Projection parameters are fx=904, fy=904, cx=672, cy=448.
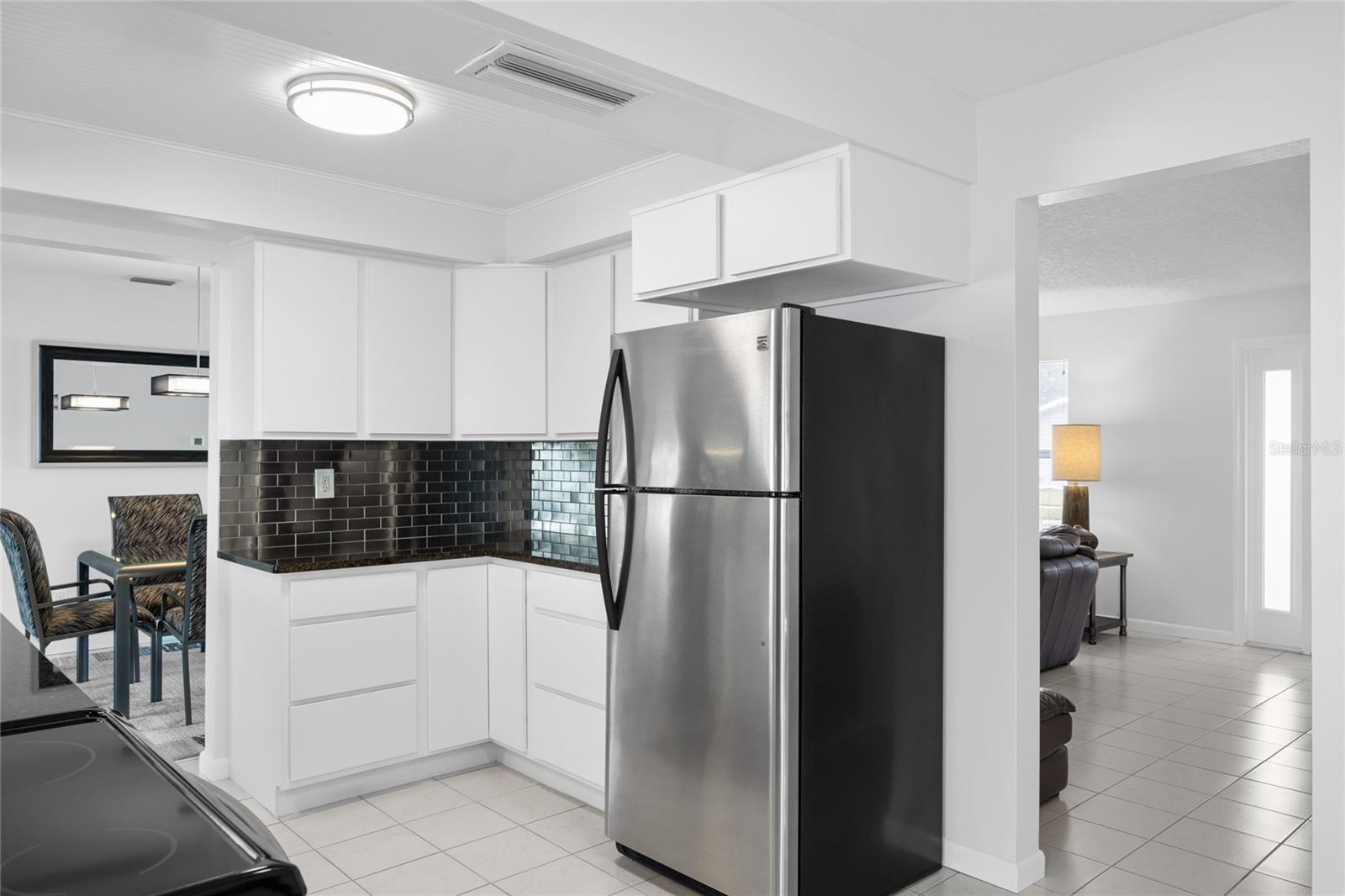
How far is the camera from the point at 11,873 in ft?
2.98

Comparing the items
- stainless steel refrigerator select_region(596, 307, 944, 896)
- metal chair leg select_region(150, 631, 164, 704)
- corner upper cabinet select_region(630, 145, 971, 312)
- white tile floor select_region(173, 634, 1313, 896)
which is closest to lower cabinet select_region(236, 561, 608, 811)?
white tile floor select_region(173, 634, 1313, 896)

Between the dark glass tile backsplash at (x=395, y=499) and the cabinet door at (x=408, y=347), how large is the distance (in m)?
0.35

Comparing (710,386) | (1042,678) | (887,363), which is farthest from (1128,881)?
(1042,678)

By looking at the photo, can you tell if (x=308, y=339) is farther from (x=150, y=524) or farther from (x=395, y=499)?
(x=150, y=524)

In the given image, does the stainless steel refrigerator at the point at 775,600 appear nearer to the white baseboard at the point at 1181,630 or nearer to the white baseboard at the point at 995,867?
the white baseboard at the point at 995,867

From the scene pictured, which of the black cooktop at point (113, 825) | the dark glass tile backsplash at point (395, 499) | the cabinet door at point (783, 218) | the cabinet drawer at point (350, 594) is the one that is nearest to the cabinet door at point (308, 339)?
the dark glass tile backsplash at point (395, 499)

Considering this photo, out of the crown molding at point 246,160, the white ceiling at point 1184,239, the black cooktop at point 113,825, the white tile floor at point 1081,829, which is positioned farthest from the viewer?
the white ceiling at point 1184,239

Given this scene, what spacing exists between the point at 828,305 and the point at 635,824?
76.6 inches

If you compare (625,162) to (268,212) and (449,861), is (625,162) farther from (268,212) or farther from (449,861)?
(449,861)

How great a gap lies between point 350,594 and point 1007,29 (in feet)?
9.95

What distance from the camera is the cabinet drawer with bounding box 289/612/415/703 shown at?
3486mm

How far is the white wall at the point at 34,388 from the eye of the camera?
19.2 feet

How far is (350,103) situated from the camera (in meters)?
2.80

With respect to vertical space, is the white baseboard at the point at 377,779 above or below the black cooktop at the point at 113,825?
below
